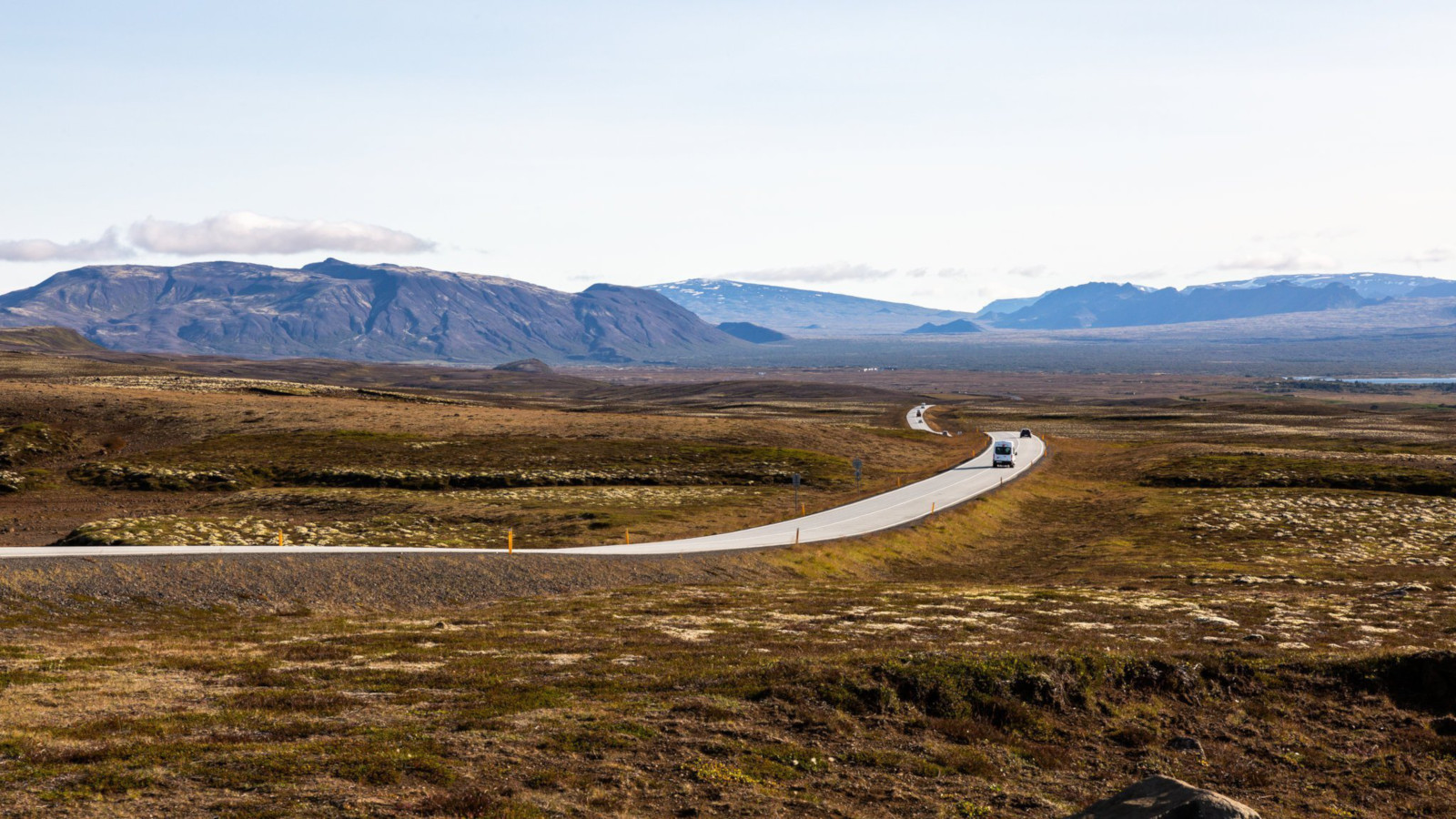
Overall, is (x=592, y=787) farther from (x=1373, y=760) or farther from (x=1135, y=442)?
(x=1135, y=442)

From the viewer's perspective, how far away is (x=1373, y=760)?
19.2 m

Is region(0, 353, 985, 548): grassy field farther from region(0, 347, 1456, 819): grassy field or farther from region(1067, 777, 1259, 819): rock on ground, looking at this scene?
region(1067, 777, 1259, 819): rock on ground

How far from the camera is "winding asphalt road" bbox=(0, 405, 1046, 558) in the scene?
126 feet

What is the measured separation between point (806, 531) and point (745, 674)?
31826 mm

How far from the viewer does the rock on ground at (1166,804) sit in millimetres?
13016

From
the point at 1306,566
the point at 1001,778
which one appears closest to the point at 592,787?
the point at 1001,778

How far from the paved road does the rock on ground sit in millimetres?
32418

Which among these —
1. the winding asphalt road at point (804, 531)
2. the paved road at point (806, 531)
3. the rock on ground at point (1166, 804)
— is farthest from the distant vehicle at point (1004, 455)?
the rock on ground at point (1166, 804)

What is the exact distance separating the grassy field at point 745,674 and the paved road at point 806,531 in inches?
89.8

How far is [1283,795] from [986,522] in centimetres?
4525

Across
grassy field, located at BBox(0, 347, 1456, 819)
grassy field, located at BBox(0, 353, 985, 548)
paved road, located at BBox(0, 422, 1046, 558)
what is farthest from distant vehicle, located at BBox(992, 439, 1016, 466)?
grassy field, located at BBox(0, 347, 1456, 819)

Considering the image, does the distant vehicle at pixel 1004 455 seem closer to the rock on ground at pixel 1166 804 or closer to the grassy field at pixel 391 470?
the grassy field at pixel 391 470

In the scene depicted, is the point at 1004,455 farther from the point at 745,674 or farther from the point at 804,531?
the point at 745,674

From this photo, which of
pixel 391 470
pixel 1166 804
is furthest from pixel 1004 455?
pixel 1166 804
